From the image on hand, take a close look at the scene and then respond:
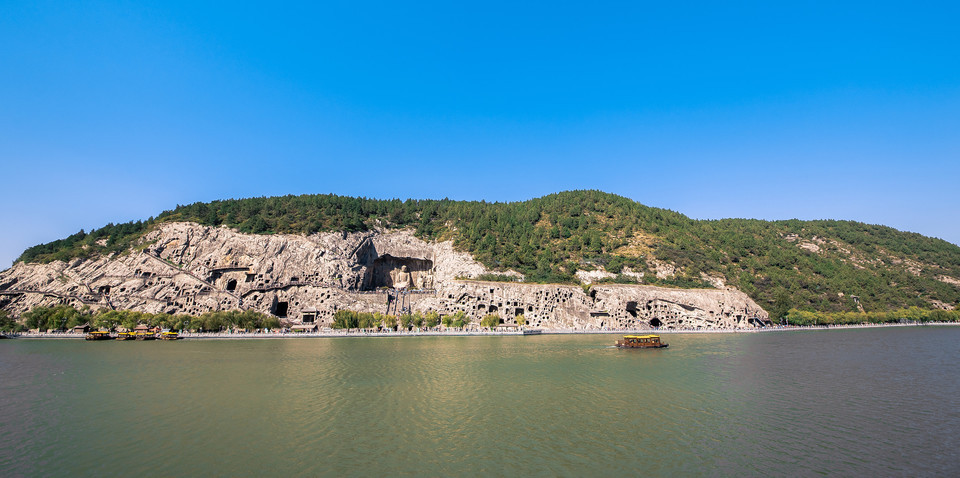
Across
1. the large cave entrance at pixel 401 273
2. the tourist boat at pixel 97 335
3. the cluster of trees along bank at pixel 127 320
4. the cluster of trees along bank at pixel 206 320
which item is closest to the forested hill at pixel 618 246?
the large cave entrance at pixel 401 273

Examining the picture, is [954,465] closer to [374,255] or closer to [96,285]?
[374,255]

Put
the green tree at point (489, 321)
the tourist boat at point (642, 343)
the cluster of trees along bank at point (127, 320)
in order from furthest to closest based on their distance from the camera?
the green tree at point (489, 321) → the cluster of trees along bank at point (127, 320) → the tourist boat at point (642, 343)

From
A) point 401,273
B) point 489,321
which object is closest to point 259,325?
point 401,273

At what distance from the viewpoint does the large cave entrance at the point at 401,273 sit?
308ft

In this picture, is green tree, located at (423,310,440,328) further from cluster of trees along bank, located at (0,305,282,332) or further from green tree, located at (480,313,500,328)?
cluster of trees along bank, located at (0,305,282,332)

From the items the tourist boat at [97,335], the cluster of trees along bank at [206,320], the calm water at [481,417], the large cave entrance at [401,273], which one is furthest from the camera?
the large cave entrance at [401,273]

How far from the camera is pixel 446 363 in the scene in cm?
3509

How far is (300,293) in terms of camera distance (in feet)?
252

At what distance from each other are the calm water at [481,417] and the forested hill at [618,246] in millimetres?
51268

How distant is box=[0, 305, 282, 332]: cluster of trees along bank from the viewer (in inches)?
2507

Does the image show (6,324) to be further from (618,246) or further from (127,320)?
(618,246)

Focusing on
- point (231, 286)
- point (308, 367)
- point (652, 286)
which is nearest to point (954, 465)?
point (308, 367)

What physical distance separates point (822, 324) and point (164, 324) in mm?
108148

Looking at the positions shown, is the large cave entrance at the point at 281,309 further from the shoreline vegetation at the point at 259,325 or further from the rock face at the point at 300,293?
the shoreline vegetation at the point at 259,325
